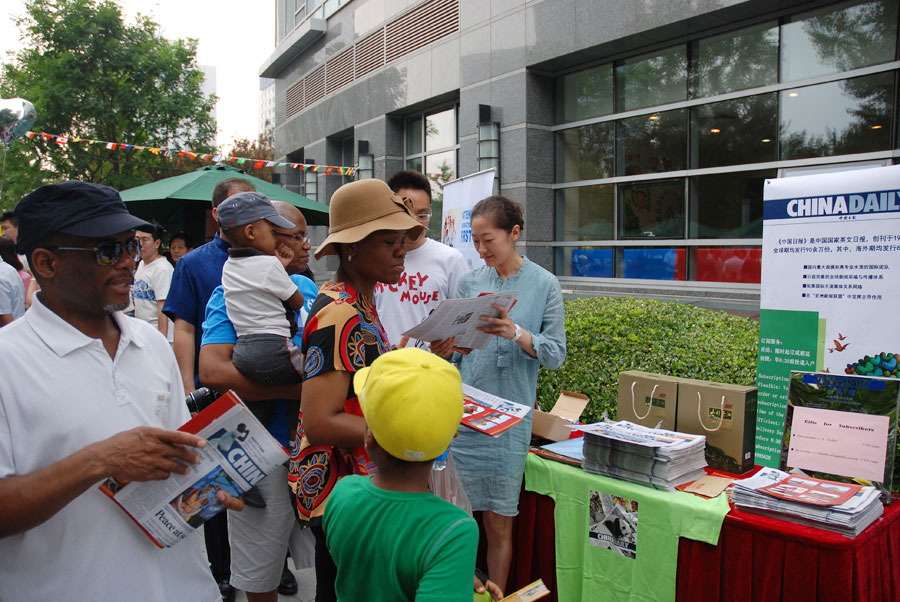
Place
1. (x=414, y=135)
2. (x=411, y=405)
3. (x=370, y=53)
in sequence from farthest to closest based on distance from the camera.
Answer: (x=370, y=53)
(x=414, y=135)
(x=411, y=405)

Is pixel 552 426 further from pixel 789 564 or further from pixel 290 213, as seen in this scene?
pixel 290 213

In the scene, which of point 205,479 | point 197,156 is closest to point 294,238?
point 205,479

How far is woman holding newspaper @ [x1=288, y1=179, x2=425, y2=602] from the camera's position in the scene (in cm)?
187

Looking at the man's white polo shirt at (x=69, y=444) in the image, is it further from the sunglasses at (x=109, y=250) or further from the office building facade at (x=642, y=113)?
the office building facade at (x=642, y=113)

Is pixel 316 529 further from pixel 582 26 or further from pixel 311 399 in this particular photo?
pixel 582 26

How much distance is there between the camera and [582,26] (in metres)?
9.55

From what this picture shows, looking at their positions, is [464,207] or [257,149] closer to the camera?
[464,207]

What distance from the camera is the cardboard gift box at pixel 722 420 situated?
2818 millimetres

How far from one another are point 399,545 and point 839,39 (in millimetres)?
8717

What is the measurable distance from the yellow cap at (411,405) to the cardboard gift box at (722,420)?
72.7 inches

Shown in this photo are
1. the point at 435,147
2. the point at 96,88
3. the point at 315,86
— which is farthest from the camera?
the point at 96,88

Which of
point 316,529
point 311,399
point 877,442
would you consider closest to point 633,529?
point 877,442

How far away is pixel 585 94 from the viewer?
1042 centimetres

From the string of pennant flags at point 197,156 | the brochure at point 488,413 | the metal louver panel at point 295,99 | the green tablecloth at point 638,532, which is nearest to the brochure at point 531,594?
the brochure at point 488,413
